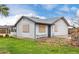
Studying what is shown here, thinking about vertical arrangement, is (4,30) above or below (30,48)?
above

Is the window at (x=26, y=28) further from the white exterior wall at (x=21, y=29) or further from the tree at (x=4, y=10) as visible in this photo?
the tree at (x=4, y=10)

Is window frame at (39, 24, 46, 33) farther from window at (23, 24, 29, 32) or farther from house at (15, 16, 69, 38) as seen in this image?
window at (23, 24, 29, 32)

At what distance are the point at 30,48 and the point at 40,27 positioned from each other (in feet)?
0.67

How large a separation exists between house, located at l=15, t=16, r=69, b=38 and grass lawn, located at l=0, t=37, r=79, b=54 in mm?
85

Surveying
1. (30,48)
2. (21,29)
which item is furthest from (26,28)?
(30,48)

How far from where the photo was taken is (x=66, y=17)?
2.00 meters

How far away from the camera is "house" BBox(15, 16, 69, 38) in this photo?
201 centimetres

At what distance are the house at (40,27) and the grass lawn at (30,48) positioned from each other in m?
0.08

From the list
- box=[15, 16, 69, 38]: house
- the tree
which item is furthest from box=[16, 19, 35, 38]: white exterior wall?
the tree

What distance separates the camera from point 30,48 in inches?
78.0

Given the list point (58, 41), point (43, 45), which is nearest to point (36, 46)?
point (43, 45)

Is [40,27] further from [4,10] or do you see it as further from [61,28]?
[4,10]

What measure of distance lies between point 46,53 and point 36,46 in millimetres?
107

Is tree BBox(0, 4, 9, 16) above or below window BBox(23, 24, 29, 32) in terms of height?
above
